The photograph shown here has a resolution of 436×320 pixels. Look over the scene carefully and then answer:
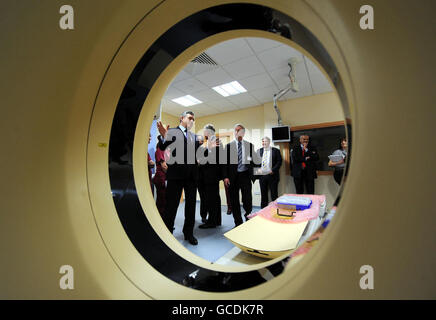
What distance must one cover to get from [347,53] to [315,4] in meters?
0.11

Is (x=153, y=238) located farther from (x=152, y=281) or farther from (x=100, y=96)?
(x=100, y=96)

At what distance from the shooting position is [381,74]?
24 cm

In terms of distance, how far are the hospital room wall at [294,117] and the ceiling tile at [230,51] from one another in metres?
1.91

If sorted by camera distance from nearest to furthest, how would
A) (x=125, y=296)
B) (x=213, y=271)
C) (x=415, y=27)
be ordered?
(x=415, y=27)
(x=125, y=296)
(x=213, y=271)

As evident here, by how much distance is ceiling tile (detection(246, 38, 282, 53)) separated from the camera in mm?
2124

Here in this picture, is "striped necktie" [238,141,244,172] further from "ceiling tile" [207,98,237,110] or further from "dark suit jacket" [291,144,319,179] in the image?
"ceiling tile" [207,98,237,110]

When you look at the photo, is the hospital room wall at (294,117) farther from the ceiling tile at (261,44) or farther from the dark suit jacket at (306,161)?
the ceiling tile at (261,44)

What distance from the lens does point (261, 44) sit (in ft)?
7.18

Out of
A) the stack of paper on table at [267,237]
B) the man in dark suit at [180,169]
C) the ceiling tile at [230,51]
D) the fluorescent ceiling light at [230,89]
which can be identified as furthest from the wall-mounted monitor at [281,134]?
the stack of paper on table at [267,237]

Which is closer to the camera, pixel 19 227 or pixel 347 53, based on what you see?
pixel 347 53

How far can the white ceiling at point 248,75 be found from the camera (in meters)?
2.28

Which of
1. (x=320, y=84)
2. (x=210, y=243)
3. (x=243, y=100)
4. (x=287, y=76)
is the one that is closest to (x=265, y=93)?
(x=243, y=100)

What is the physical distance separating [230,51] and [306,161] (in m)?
2.46
